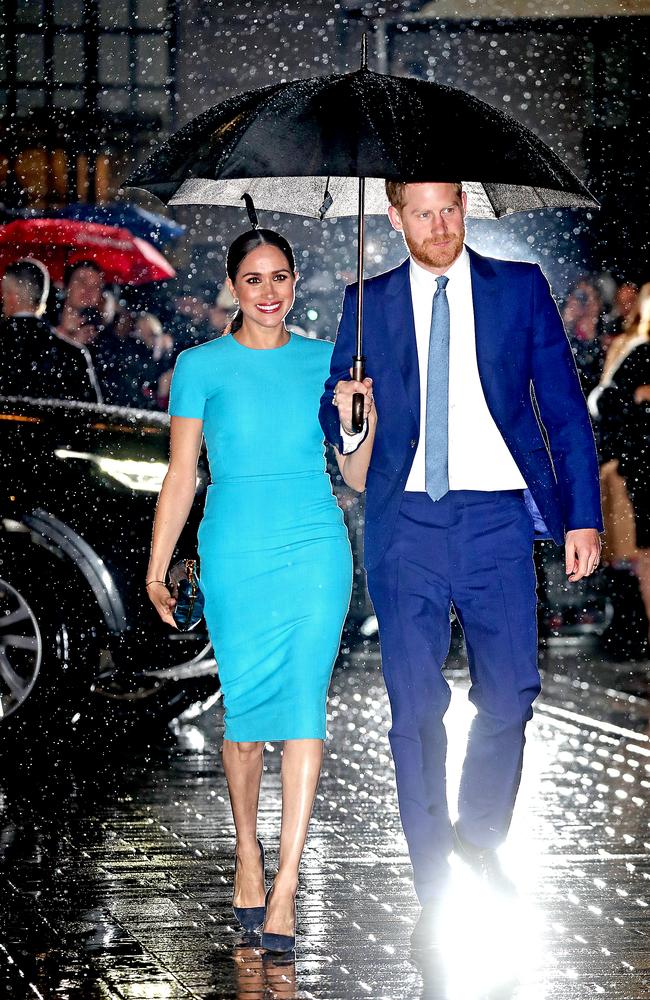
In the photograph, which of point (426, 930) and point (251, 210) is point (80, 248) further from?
point (426, 930)

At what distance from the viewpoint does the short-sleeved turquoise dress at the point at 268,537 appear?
565 cm

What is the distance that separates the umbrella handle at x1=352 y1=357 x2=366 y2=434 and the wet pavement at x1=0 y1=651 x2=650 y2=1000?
52.9 inches

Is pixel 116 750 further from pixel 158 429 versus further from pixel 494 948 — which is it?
pixel 494 948

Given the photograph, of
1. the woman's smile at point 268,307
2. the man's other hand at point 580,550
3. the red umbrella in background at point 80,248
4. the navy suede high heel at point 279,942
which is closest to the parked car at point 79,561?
the woman's smile at point 268,307

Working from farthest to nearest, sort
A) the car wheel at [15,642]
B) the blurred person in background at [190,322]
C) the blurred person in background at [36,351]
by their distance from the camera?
the blurred person in background at [190,322], the blurred person in background at [36,351], the car wheel at [15,642]

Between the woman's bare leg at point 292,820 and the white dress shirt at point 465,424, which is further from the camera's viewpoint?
the white dress shirt at point 465,424

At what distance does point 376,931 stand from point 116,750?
372 centimetres

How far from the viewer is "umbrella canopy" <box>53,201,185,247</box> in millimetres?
15609

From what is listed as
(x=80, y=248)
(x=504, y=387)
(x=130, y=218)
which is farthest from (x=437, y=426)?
(x=130, y=218)

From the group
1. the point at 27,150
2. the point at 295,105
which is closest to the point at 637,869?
the point at 295,105

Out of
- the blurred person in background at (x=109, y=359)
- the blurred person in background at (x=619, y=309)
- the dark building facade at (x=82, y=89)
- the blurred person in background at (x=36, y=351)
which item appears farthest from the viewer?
the dark building facade at (x=82, y=89)

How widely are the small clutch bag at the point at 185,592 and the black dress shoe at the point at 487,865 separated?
1.00 m

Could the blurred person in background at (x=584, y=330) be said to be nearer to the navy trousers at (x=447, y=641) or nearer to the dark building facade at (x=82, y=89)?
the dark building facade at (x=82, y=89)

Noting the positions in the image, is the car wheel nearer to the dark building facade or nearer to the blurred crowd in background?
the blurred crowd in background
